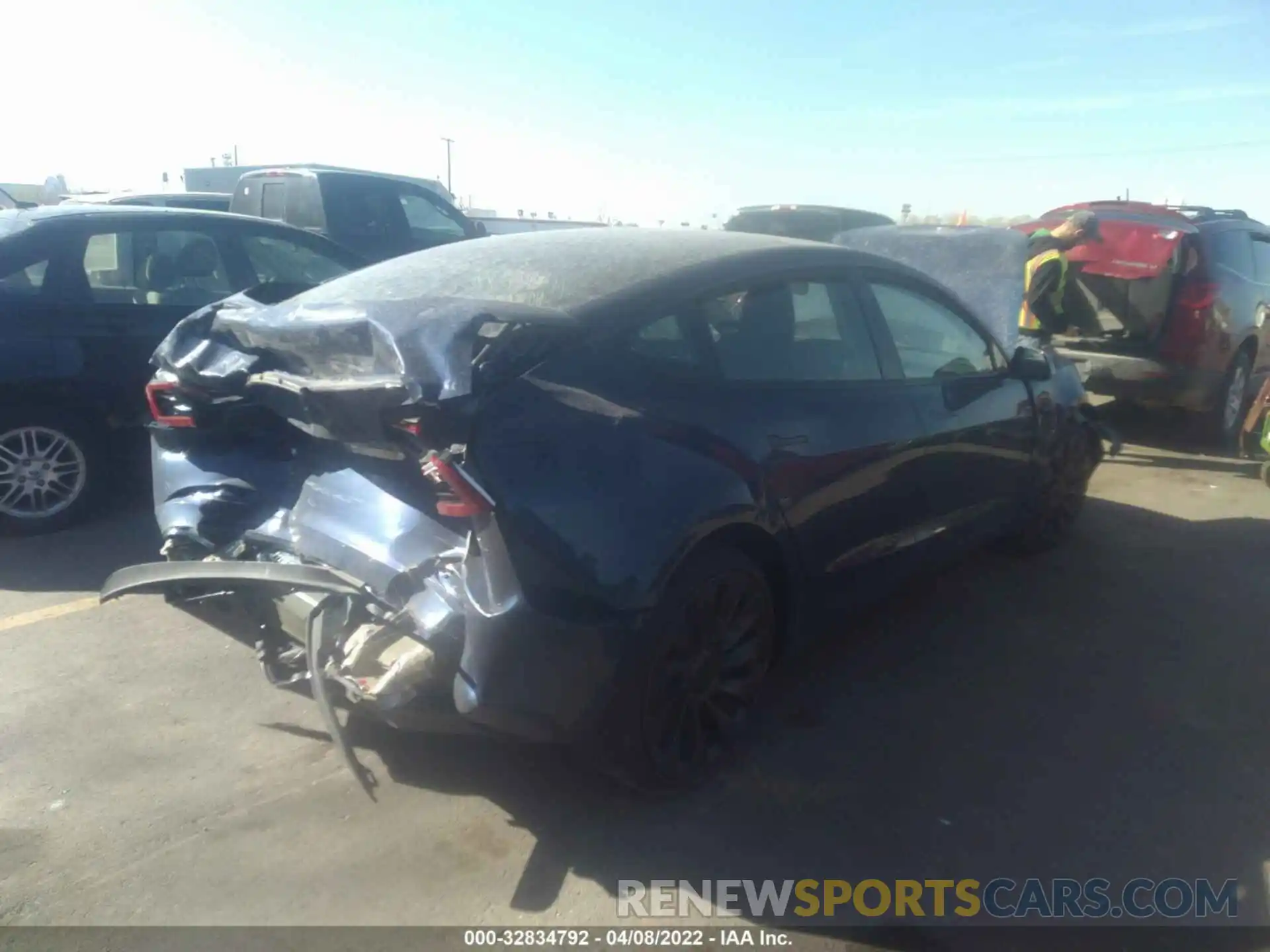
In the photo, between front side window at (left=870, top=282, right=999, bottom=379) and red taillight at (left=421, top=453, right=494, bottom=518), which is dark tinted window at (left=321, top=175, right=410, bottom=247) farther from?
red taillight at (left=421, top=453, right=494, bottom=518)

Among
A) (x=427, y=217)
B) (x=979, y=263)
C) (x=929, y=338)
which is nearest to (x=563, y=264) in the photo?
(x=929, y=338)

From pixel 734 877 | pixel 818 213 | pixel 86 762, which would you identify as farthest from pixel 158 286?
pixel 818 213

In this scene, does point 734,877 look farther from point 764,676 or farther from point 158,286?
point 158,286

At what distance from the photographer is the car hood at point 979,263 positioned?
686 cm

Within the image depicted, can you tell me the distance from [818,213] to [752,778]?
905cm

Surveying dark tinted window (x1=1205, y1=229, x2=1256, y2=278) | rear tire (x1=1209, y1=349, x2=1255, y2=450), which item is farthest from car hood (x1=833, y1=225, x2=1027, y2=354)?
rear tire (x1=1209, y1=349, x2=1255, y2=450)

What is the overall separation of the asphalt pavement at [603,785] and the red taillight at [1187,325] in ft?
11.2

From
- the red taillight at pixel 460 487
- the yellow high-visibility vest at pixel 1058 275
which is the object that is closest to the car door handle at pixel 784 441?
the red taillight at pixel 460 487

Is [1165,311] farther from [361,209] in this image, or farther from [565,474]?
[361,209]

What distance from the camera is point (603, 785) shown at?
3322 mm

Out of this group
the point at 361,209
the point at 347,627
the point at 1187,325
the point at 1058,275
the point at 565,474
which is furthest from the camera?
the point at 361,209

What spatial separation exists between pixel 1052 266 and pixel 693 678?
227 inches

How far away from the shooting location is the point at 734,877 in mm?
2900

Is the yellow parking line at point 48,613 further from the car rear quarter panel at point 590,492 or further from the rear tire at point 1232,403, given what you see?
the rear tire at point 1232,403
